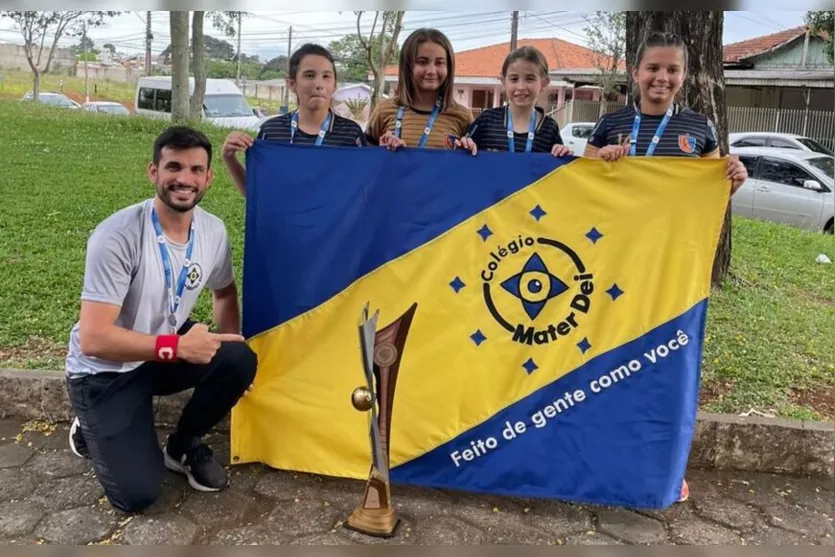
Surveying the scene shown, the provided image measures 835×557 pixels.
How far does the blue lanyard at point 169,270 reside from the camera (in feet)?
10.0

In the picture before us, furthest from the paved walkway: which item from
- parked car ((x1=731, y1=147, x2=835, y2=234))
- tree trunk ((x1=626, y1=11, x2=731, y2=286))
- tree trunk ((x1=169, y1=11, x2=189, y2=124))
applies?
tree trunk ((x1=169, y1=11, x2=189, y2=124))

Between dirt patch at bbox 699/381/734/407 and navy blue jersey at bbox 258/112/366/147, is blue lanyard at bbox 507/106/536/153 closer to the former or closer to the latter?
navy blue jersey at bbox 258/112/366/147

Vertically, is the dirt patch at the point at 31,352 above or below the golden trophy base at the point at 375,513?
above

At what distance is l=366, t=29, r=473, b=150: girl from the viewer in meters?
3.44

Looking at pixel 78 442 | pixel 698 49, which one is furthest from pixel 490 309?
pixel 698 49

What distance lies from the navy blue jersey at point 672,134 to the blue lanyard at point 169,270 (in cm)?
177

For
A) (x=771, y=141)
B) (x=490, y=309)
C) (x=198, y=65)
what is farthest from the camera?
(x=198, y=65)

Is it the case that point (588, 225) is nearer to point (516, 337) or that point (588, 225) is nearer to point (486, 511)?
point (516, 337)

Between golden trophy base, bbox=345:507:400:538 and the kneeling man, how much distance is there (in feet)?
2.07

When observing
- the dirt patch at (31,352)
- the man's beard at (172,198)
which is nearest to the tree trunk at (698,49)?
the man's beard at (172,198)

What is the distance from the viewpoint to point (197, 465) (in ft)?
10.6

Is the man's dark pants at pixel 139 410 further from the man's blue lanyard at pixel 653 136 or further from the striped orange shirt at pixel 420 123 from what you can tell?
the man's blue lanyard at pixel 653 136

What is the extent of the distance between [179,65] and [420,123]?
1282cm

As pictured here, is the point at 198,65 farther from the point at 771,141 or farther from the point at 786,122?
the point at 786,122
